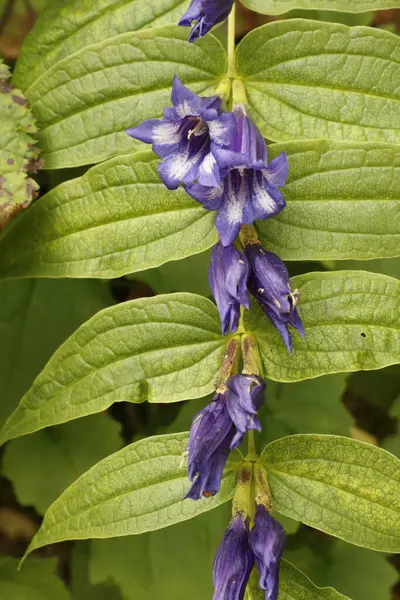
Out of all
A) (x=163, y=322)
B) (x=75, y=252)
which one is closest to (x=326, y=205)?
(x=163, y=322)

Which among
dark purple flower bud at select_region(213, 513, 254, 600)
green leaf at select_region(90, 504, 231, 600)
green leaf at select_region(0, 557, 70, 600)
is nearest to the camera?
Answer: dark purple flower bud at select_region(213, 513, 254, 600)

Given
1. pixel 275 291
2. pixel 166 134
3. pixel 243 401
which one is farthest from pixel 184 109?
pixel 243 401

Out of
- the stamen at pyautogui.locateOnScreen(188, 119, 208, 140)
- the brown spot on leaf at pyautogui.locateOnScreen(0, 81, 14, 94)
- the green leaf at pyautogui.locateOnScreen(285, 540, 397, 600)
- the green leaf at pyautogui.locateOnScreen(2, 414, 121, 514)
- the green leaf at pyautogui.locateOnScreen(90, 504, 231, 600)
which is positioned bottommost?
the green leaf at pyautogui.locateOnScreen(285, 540, 397, 600)

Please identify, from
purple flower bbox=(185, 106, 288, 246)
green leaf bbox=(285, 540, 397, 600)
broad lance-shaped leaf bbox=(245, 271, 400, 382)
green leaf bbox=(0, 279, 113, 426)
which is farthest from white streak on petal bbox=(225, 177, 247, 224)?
green leaf bbox=(285, 540, 397, 600)

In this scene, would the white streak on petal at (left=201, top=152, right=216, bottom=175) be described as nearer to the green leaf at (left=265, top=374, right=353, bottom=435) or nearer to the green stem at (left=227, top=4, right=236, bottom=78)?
the green stem at (left=227, top=4, right=236, bottom=78)

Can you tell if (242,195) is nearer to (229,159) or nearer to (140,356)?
(229,159)

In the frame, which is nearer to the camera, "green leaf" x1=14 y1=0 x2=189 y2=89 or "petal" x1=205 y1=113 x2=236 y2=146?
"petal" x1=205 y1=113 x2=236 y2=146
